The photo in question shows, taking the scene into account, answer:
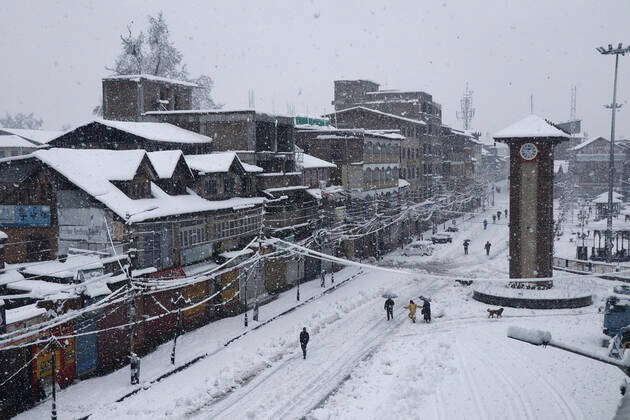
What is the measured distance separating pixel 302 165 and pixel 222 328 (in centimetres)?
1935

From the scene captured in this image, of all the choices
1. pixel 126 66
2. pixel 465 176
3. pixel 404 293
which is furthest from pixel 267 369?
pixel 465 176

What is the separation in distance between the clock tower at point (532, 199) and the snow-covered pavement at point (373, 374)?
4.93 m

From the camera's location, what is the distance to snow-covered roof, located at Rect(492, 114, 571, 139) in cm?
4081

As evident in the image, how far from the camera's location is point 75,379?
25.0 metres

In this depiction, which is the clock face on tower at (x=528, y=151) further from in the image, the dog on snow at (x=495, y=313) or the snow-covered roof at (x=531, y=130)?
the dog on snow at (x=495, y=313)

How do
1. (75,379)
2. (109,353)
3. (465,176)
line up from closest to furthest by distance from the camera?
1. (75,379)
2. (109,353)
3. (465,176)

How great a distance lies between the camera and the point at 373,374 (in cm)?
2603

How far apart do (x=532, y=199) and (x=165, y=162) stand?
87.0 feet

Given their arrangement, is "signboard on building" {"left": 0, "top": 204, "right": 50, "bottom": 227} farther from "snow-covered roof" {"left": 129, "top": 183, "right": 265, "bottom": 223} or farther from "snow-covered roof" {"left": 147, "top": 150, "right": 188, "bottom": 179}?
"snow-covered roof" {"left": 147, "top": 150, "right": 188, "bottom": 179}

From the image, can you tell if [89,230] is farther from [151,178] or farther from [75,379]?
[75,379]

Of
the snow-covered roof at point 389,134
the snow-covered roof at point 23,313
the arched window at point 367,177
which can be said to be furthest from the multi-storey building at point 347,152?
the snow-covered roof at point 23,313

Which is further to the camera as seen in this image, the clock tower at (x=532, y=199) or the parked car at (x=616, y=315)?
the clock tower at (x=532, y=199)

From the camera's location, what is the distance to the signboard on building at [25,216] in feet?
94.6

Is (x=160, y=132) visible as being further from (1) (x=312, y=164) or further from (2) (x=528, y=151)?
(2) (x=528, y=151)
